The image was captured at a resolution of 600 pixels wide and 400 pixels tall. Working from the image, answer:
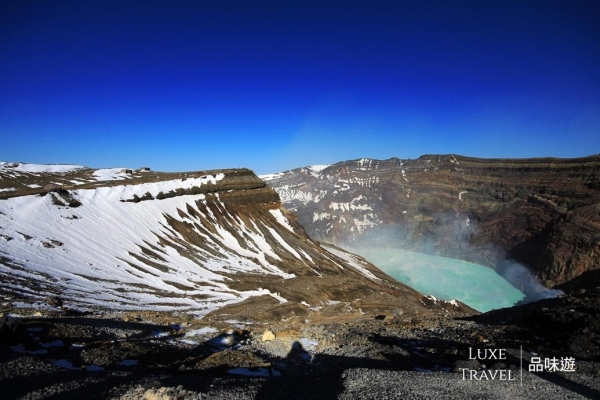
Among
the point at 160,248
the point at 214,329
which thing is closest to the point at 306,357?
the point at 214,329

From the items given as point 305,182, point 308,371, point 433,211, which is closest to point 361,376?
point 308,371

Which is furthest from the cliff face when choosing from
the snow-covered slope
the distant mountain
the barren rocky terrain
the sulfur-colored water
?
the barren rocky terrain

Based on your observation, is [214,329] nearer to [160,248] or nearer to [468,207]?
[160,248]

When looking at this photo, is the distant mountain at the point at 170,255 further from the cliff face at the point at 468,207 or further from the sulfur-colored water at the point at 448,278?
the cliff face at the point at 468,207

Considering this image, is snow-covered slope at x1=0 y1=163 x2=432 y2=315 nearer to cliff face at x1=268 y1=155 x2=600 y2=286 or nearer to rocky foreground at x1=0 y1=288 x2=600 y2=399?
rocky foreground at x1=0 y1=288 x2=600 y2=399

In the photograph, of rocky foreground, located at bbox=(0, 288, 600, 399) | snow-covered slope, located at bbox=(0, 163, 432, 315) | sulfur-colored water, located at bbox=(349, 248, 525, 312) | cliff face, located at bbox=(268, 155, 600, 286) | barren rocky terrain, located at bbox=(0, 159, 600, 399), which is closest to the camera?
rocky foreground, located at bbox=(0, 288, 600, 399)

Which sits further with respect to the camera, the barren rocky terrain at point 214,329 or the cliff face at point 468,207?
the cliff face at point 468,207

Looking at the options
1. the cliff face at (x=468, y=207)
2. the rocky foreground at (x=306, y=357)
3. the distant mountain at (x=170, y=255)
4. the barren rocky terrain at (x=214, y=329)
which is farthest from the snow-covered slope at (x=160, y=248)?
the cliff face at (x=468, y=207)

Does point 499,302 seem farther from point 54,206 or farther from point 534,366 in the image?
point 54,206
